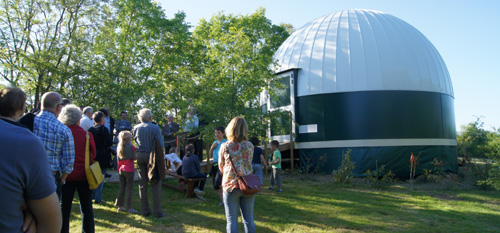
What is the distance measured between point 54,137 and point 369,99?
12.3 m

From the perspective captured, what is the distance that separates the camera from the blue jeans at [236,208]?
4230 millimetres

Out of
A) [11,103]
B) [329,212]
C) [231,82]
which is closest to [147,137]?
[329,212]

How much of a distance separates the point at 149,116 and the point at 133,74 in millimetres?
12777

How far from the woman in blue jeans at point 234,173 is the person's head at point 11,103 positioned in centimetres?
248

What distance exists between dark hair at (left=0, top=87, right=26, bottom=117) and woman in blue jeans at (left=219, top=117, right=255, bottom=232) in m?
2.48

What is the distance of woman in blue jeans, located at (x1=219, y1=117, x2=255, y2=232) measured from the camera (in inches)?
168

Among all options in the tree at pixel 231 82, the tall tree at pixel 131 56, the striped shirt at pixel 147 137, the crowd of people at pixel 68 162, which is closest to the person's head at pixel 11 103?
the crowd of people at pixel 68 162

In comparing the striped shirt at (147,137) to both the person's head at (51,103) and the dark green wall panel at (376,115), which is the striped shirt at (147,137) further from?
the dark green wall panel at (376,115)

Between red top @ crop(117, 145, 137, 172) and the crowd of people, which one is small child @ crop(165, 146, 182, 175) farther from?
red top @ crop(117, 145, 137, 172)

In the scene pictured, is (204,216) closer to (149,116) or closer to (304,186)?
(149,116)

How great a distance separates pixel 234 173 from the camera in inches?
170

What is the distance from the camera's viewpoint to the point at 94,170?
179 inches

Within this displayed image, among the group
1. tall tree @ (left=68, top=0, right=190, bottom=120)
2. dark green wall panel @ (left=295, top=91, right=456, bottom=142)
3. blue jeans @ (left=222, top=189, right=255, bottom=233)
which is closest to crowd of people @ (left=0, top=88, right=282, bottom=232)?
blue jeans @ (left=222, top=189, right=255, bottom=233)

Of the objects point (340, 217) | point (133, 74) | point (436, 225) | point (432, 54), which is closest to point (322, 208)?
point (340, 217)
